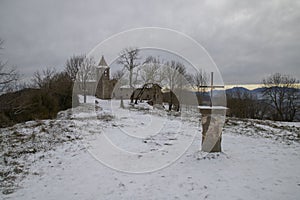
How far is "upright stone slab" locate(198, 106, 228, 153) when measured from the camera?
5030mm

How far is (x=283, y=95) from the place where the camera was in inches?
1055

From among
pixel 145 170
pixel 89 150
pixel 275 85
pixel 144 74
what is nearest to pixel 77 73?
pixel 144 74

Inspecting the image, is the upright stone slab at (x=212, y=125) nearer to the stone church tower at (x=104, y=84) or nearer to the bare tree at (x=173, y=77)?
the bare tree at (x=173, y=77)

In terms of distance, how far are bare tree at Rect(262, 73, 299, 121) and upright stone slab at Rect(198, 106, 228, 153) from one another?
2550 cm

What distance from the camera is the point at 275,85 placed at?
1178 inches

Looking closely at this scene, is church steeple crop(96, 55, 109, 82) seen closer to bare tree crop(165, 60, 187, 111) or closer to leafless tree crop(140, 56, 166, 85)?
leafless tree crop(140, 56, 166, 85)

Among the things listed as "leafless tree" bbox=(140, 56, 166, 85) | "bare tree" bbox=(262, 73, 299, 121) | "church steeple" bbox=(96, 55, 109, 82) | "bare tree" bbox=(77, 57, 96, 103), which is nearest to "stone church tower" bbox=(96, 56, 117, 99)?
"church steeple" bbox=(96, 55, 109, 82)

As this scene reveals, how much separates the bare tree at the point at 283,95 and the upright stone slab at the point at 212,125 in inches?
1004

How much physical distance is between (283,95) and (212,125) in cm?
2827

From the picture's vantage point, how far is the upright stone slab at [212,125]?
5.03 meters

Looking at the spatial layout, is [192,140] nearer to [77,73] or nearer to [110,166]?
[110,166]

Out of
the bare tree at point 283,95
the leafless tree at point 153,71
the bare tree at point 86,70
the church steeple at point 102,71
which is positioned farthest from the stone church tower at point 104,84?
the bare tree at point 283,95

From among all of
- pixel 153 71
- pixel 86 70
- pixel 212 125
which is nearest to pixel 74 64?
pixel 86 70

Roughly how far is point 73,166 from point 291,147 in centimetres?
690
